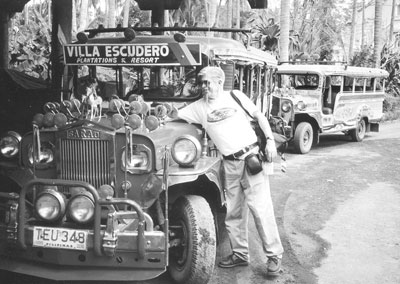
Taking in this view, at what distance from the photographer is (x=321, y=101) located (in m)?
12.9

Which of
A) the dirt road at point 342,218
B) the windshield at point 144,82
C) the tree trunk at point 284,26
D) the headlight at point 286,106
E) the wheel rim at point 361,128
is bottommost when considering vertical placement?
the dirt road at point 342,218

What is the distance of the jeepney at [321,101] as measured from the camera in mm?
12336

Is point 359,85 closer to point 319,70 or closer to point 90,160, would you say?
point 319,70

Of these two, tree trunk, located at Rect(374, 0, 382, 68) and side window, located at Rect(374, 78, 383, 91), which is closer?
side window, located at Rect(374, 78, 383, 91)

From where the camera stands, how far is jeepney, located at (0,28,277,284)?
399 centimetres

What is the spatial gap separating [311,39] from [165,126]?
25.9m

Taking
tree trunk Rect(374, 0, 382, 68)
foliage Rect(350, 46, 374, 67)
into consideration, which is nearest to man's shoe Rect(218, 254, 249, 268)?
tree trunk Rect(374, 0, 382, 68)

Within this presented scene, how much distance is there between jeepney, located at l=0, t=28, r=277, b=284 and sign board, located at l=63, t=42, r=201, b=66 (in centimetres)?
1

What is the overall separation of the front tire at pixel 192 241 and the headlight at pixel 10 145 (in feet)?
5.24

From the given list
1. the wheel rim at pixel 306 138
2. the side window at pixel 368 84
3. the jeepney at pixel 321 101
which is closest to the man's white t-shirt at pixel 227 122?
the jeepney at pixel 321 101

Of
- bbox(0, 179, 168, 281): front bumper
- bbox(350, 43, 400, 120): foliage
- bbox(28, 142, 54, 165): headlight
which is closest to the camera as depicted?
bbox(0, 179, 168, 281): front bumper

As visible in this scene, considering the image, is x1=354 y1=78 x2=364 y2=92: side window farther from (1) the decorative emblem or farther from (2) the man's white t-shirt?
(1) the decorative emblem

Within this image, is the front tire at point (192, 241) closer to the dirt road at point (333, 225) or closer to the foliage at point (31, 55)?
the dirt road at point (333, 225)

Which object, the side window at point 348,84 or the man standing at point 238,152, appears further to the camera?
the side window at point 348,84
